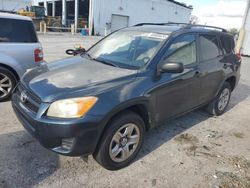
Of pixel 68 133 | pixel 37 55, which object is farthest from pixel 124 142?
pixel 37 55

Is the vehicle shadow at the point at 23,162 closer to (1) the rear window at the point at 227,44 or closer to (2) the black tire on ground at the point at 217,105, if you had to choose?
(2) the black tire on ground at the point at 217,105

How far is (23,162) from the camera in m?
3.20

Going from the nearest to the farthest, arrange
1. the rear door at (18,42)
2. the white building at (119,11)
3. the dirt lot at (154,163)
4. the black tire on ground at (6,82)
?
1. the dirt lot at (154,163)
2. the rear door at (18,42)
3. the black tire on ground at (6,82)
4. the white building at (119,11)

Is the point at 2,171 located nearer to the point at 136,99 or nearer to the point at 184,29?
the point at 136,99

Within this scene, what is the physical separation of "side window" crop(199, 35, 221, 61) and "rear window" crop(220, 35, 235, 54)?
264 millimetres

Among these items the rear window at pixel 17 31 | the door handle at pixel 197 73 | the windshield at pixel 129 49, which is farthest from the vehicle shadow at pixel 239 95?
the rear window at pixel 17 31

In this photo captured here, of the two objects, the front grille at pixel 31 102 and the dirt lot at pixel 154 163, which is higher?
the front grille at pixel 31 102

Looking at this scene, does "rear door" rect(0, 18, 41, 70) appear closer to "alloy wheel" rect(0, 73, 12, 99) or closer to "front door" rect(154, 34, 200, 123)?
"alloy wheel" rect(0, 73, 12, 99)

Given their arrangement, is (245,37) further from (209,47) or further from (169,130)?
(169,130)

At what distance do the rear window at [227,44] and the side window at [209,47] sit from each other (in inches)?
10.4

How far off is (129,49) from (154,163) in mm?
1706

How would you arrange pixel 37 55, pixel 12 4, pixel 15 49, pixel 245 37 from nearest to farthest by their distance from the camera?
pixel 15 49 < pixel 37 55 < pixel 245 37 < pixel 12 4

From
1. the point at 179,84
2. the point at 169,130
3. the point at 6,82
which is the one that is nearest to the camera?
the point at 179,84

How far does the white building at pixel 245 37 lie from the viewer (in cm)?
1777
